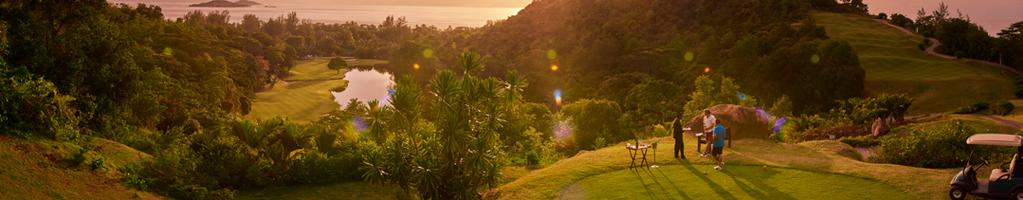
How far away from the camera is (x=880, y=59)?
101 m

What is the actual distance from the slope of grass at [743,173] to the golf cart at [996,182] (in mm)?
1007

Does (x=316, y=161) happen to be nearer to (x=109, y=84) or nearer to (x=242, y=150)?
(x=242, y=150)

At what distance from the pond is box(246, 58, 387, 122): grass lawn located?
266 centimetres

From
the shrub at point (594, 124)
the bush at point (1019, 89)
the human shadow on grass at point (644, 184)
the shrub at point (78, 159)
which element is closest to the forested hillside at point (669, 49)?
the bush at point (1019, 89)

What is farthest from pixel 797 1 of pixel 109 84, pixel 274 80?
pixel 109 84

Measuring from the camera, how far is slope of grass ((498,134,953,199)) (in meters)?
19.3

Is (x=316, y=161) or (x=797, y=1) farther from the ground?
(x=797, y=1)

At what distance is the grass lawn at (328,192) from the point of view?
67.5 feet

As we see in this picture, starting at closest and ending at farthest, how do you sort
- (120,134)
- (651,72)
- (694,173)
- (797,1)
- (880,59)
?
(694,173) < (120,134) < (880,59) < (651,72) < (797,1)

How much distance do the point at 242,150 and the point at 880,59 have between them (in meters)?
102

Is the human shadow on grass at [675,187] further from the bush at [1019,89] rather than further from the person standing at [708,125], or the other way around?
the bush at [1019,89]

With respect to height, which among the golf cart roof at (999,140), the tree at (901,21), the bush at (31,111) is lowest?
the golf cart roof at (999,140)

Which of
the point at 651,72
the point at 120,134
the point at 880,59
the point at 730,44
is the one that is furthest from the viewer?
the point at 651,72

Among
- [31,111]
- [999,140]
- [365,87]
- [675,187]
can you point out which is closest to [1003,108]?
[999,140]
